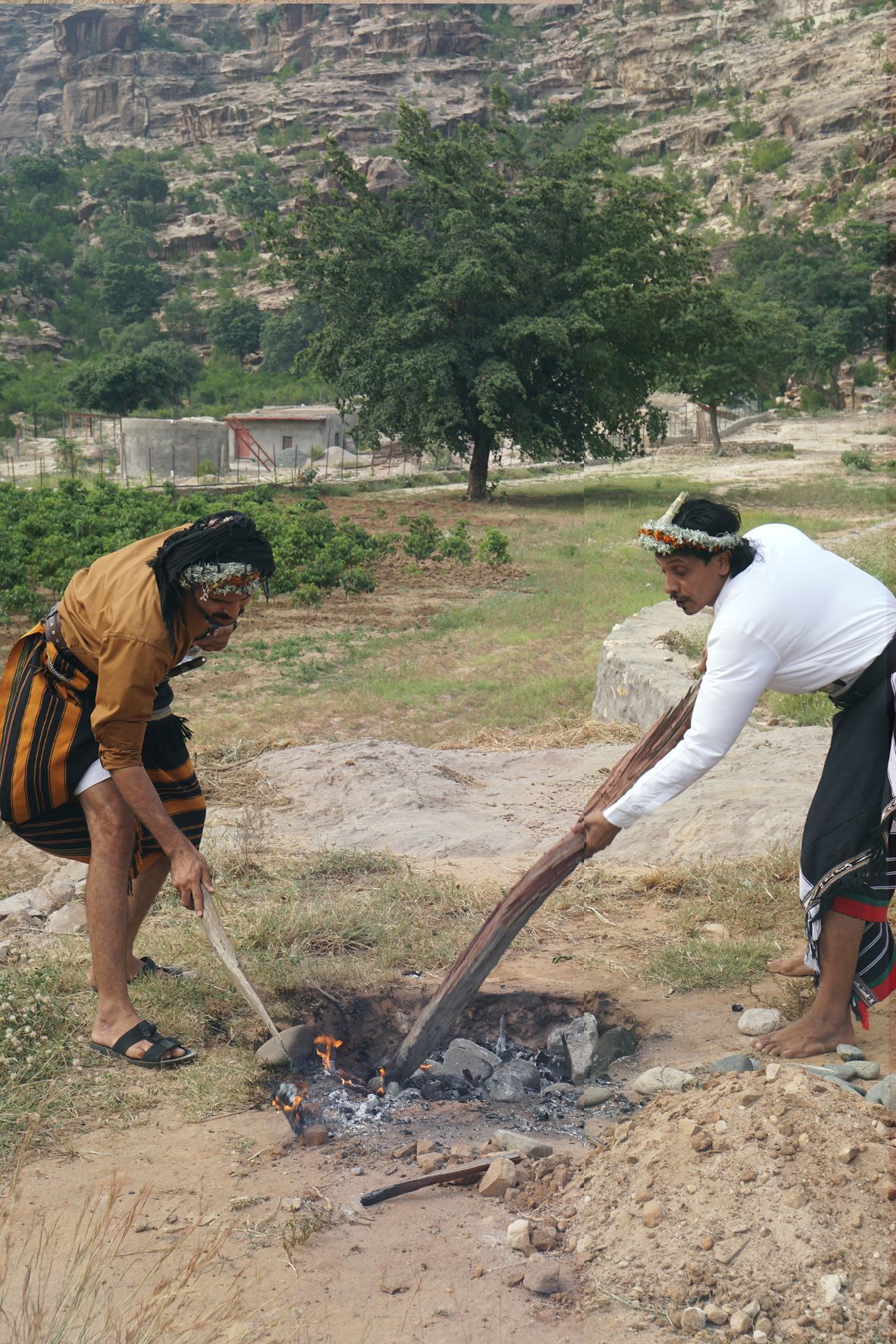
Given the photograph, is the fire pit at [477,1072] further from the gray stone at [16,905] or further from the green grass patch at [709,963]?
the gray stone at [16,905]

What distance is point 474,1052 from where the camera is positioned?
3027 mm

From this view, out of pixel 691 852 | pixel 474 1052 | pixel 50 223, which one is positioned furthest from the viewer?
pixel 50 223

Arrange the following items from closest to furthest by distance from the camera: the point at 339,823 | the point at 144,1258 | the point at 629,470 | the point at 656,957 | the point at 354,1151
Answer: the point at 144,1258, the point at 354,1151, the point at 656,957, the point at 339,823, the point at 629,470

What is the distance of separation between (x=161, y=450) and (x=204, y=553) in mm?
26839

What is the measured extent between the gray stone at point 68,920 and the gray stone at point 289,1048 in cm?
124

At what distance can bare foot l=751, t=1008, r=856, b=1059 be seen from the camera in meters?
2.79

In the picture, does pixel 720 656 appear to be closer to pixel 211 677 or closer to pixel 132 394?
pixel 211 677

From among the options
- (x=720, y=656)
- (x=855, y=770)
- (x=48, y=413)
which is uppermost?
(x=48, y=413)

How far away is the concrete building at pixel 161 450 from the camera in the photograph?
28.0 meters

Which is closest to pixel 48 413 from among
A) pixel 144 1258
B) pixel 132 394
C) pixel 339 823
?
pixel 132 394

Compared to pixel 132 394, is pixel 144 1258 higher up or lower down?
lower down

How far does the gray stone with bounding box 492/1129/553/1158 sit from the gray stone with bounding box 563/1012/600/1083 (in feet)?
1.41

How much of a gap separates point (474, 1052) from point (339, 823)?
2.04m

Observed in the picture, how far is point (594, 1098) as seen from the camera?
2.75 meters
